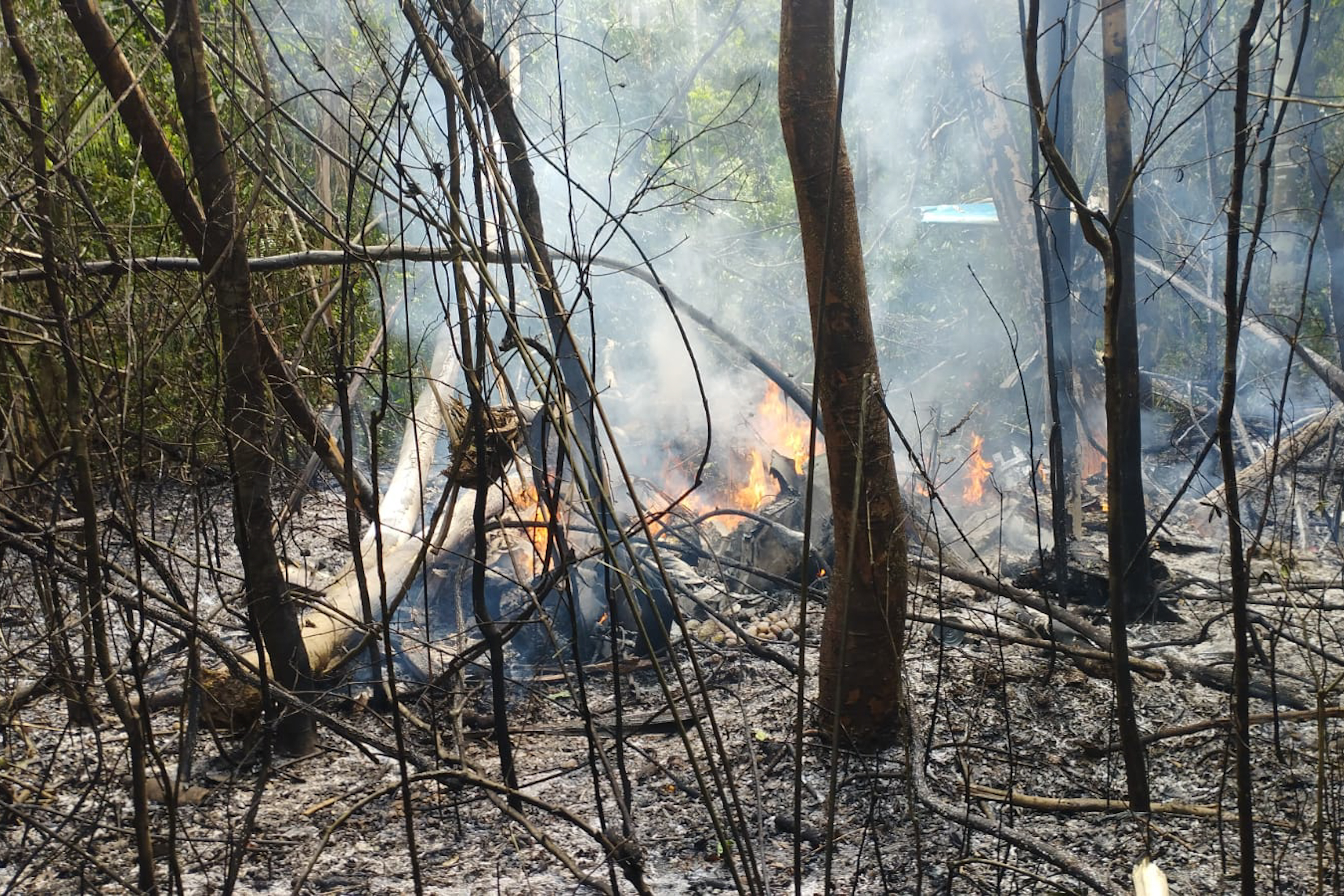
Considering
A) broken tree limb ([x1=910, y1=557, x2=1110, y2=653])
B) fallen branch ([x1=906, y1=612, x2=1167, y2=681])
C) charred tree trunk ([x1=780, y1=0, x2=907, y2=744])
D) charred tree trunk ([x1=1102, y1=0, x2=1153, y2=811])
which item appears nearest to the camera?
charred tree trunk ([x1=780, y1=0, x2=907, y2=744])

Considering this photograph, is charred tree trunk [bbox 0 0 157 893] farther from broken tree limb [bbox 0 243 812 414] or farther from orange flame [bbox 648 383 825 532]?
orange flame [bbox 648 383 825 532]

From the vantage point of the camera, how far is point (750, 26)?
742 inches

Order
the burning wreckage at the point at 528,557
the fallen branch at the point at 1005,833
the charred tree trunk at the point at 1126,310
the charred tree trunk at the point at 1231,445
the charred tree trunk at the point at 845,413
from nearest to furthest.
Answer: the charred tree trunk at the point at 1231,445 → the fallen branch at the point at 1005,833 → the burning wreckage at the point at 528,557 → the charred tree trunk at the point at 845,413 → the charred tree trunk at the point at 1126,310


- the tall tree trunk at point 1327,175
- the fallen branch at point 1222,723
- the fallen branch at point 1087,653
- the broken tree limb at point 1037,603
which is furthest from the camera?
the tall tree trunk at point 1327,175

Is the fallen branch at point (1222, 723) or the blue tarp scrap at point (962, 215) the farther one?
the blue tarp scrap at point (962, 215)

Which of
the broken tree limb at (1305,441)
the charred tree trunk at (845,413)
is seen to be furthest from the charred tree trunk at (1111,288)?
the broken tree limb at (1305,441)

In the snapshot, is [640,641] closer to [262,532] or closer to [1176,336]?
[262,532]

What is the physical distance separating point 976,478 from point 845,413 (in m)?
7.18

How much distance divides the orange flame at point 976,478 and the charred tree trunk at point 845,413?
19.6 feet

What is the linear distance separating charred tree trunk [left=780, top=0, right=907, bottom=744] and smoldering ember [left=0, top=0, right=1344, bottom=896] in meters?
0.03

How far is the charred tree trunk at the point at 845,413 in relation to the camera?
379cm

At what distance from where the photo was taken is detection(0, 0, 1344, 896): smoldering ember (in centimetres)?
214

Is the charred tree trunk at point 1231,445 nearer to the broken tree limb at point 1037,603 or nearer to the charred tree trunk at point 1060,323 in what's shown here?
the charred tree trunk at point 1060,323

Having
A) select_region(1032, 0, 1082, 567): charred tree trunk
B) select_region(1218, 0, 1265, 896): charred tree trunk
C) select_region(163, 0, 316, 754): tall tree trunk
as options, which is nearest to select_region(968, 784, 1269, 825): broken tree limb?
select_region(1218, 0, 1265, 896): charred tree trunk
